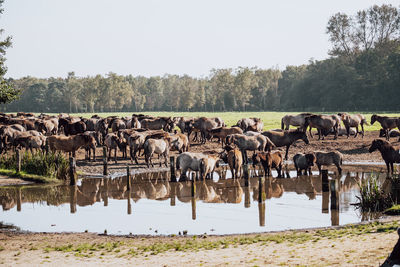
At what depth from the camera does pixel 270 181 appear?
23.8 metres

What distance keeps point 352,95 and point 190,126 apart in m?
59.5

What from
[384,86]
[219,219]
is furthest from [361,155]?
[384,86]

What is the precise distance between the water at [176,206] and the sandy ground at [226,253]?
201cm

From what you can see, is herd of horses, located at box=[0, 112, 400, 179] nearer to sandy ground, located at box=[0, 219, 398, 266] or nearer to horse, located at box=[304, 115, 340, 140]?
horse, located at box=[304, 115, 340, 140]

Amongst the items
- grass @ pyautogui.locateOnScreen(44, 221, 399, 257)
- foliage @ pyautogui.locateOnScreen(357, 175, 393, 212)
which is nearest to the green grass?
foliage @ pyautogui.locateOnScreen(357, 175, 393, 212)

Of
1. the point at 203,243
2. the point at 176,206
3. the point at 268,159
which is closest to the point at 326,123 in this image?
the point at 268,159

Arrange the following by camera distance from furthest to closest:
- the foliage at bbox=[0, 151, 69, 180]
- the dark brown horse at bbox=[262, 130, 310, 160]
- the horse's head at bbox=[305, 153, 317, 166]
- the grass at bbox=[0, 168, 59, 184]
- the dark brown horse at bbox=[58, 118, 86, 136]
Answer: the dark brown horse at bbox=[58, 118, 86, 136] → the dark brown horse at bbox=[262, 130, 310, 160] → the foliage at bbox=[0, 151, 69, 180] → the grass at bbox=[0, 168, 59, 184] → the horse's head at bbox=[305, 153, 317, 166]

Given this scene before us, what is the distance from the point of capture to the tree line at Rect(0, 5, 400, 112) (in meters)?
91.2

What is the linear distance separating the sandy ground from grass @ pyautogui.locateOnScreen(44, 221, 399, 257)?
0.09 ft

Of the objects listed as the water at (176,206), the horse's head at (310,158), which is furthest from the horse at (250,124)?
the water at (176,206)

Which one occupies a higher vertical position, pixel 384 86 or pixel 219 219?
pixel 384 86

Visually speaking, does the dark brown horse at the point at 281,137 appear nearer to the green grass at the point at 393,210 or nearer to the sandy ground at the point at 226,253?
the green grass at the point at 393,210

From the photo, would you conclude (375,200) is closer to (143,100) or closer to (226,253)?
(226,253)

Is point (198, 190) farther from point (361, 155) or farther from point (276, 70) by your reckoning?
point (276, 70)
